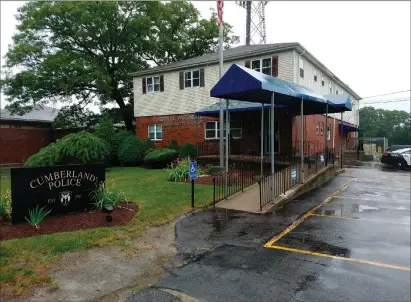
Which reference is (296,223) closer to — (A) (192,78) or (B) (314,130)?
(B) (314,130)

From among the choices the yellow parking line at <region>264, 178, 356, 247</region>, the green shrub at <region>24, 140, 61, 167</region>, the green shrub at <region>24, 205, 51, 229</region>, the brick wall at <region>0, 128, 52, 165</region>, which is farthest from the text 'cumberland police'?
the brick wall at <region>0, 128, 52, 165</region>

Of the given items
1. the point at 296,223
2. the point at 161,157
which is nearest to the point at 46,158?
the point at 161,157

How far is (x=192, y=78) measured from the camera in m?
22.2

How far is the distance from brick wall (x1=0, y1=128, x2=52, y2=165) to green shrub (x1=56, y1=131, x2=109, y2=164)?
52.2ft

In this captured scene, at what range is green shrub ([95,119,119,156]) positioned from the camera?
22.5 m

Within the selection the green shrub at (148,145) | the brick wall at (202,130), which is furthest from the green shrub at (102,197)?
the green shrub at (148,145)

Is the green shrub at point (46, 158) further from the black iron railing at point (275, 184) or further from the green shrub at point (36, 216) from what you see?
the black iron railing at point (275, 184)

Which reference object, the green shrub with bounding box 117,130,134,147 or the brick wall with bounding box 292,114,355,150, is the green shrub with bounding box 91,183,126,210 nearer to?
the brick wall with bounding box 292,114,355,150

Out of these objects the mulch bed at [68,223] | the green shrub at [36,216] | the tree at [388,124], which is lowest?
the mulch bed at [68,223]

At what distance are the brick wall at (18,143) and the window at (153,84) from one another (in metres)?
14.0

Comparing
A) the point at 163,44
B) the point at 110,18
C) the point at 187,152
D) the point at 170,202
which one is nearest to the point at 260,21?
the point at 163,44

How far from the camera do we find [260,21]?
3253 centimetres

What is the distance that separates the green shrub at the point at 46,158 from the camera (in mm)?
14125

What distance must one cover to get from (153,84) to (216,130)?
7.01 m
